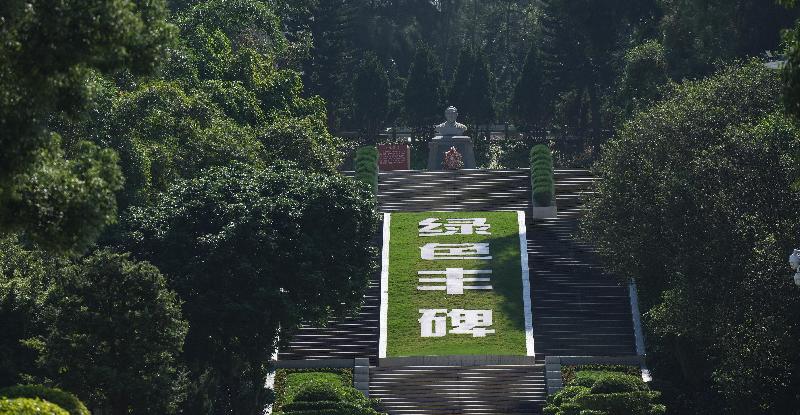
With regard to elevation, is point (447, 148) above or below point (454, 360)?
above

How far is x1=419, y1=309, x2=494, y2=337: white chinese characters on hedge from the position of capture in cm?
5509

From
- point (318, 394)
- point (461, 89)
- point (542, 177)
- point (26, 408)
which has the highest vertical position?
point (461, 89)

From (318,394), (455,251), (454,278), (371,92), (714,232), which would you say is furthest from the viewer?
(371,92)

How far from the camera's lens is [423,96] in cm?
9188

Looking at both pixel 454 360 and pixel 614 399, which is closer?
pixel 614 399

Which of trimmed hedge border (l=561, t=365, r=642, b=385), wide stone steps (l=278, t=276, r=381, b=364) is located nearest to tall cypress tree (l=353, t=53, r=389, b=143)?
wide stone steps (l=278, t=276, r=381, b=364)

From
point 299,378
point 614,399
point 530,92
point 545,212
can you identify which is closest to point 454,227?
point 545,212

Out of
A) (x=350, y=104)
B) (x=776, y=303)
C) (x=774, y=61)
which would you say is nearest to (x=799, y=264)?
(x=776, y=303)

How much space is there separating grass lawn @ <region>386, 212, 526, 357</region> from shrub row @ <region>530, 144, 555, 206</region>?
4.97 feet

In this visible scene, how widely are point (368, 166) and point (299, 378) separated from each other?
19.3 meters

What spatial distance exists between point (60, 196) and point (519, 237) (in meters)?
39.2

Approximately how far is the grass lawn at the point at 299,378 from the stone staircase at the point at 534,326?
102cm

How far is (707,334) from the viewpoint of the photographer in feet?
148

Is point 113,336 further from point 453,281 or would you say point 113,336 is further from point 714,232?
point 453,281
